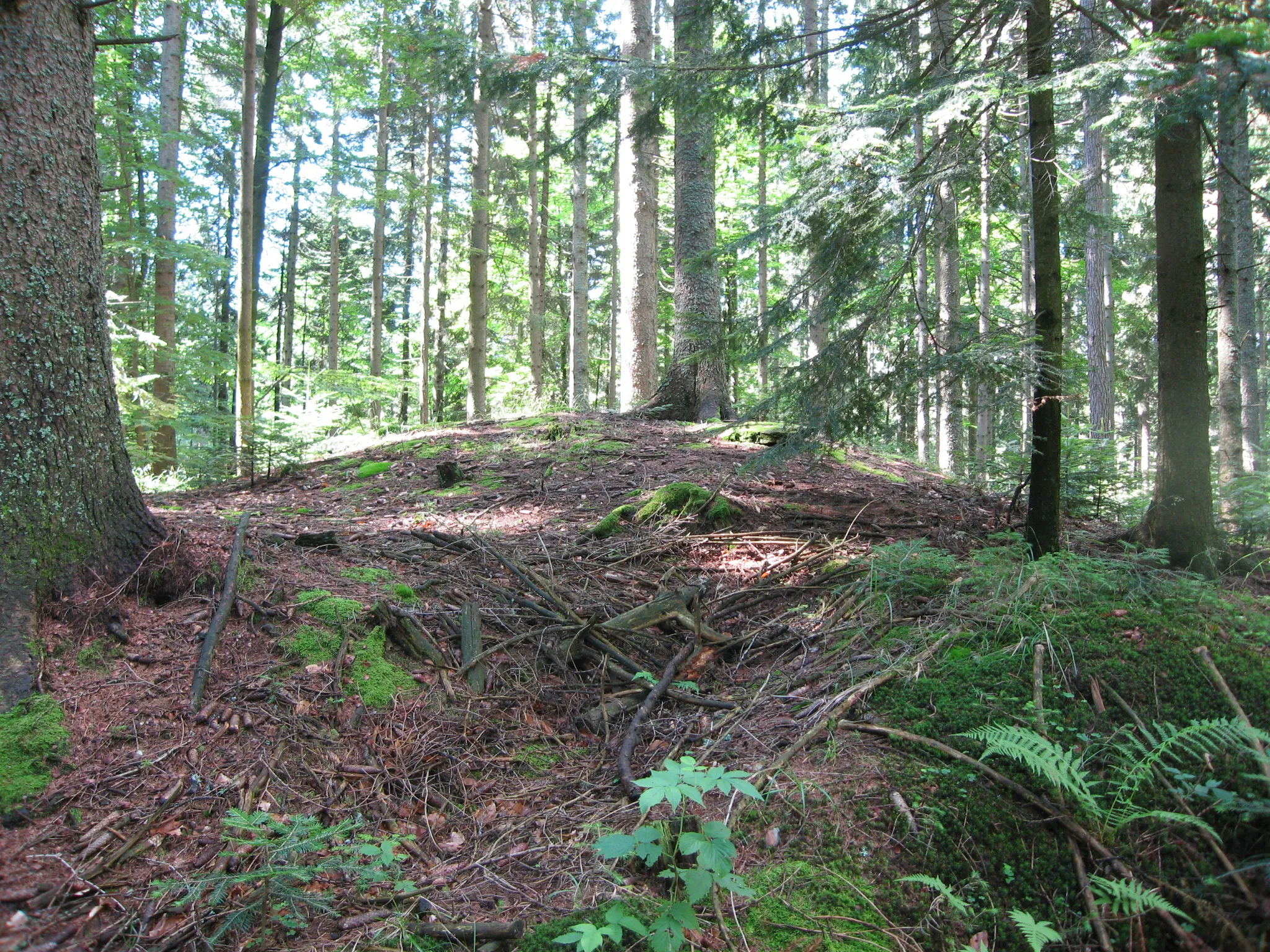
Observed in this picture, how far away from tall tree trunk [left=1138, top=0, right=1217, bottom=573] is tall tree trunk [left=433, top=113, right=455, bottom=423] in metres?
12.5

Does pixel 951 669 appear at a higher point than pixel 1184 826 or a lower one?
higher

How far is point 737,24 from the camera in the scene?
18.6ft

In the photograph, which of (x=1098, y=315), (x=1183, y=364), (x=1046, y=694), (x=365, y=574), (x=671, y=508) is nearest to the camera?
(x=1046, y=694)

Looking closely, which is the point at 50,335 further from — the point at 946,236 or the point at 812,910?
the point at 946,236

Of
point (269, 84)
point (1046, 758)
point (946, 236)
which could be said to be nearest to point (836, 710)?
point (1046, 758)

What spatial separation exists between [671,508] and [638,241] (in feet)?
19.7

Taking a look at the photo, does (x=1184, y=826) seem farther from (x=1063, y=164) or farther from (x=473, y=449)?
(x=473, y=449)

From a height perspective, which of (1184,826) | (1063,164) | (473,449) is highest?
(1063,164)

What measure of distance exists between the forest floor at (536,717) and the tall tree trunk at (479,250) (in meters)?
8.40

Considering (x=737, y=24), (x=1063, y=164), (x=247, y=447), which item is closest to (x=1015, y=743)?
(x=1063, y=164)

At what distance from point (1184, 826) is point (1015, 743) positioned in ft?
1.91

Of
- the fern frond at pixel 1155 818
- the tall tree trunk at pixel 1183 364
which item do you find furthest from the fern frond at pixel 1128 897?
the tall tree trunk at pixel 1183 364

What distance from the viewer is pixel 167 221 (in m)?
12.8

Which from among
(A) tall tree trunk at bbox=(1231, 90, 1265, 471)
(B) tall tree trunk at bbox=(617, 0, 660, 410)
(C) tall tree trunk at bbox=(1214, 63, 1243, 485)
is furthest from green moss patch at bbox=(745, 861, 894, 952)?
(A) tall tree trunk at bbox=(1231, 90, 1265, 471)
